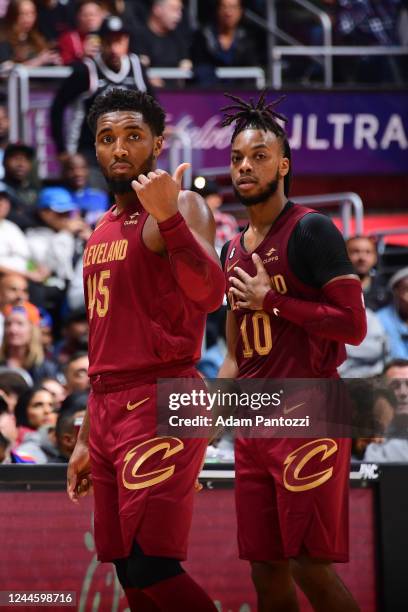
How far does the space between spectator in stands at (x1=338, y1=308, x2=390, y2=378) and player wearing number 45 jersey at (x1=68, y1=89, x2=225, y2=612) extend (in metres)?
2.42

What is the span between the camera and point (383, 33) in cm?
1369

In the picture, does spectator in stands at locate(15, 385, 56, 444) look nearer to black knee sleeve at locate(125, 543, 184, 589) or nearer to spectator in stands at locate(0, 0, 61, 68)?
black knee sleeve at locate(125, 543, 184, 589)

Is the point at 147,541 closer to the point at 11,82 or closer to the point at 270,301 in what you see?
the point at 270,301

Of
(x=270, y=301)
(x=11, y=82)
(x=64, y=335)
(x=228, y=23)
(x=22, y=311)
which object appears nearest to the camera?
(x=270, y=301)

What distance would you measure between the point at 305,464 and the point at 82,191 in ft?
19.1

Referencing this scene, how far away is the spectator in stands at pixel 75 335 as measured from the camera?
8.52 metres

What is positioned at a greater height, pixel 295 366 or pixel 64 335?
pixel 295 366

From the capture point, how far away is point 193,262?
4016 millimetres

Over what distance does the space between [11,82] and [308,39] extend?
4.12 metres

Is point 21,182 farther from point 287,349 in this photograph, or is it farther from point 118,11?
point 287,349

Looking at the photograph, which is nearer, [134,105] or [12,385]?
[134,105]

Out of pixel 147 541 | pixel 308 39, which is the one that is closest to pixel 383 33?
pixel 308 39

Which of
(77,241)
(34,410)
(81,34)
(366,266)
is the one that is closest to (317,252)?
(34,410)

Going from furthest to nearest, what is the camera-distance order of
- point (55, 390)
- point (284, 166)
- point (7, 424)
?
point (55, 390), point (7, 424), point (284, 166)
